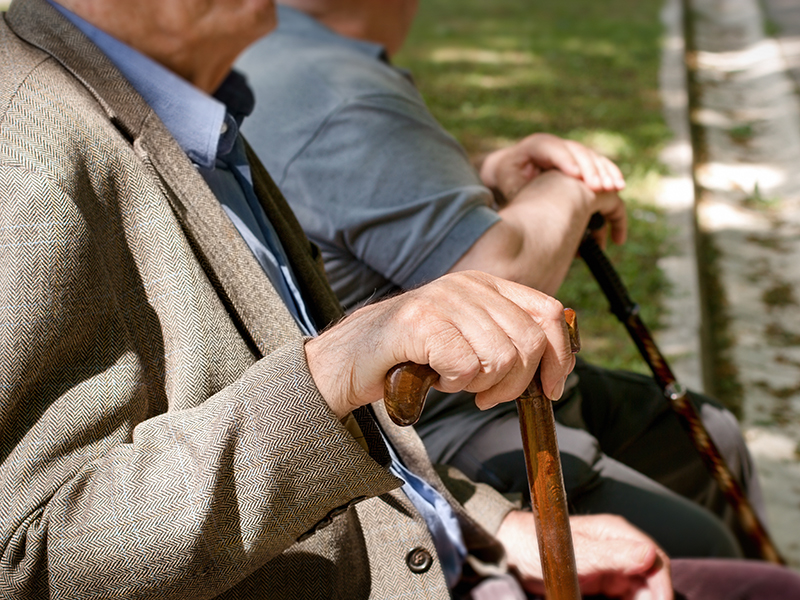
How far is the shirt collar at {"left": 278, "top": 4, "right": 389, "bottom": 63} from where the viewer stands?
2.47 m

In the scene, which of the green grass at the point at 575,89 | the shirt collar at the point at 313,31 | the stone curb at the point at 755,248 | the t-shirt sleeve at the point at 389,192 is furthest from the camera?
the green grass at the point at 575,89

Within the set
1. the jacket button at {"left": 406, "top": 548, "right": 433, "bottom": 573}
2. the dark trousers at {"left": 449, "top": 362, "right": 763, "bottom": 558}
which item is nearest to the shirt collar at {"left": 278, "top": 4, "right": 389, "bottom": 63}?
the dark trousers at {"left": 449, "top": 362, "right": 763, "bottom": 558}

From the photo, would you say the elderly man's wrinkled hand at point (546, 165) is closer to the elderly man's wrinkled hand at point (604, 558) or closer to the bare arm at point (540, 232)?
the bare arm at point (540, 232)

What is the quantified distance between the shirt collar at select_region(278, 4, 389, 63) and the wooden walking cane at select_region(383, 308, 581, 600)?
1542 mm

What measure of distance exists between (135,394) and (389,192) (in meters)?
0.94

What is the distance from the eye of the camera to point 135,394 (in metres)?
1.21

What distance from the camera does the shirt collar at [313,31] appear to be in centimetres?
247

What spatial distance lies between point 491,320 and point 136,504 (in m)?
0.54

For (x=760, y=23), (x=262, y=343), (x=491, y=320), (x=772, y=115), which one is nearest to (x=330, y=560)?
(x=262, y=343)

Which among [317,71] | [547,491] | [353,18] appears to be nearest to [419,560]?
[547,491]

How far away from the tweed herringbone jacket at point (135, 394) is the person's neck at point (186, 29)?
22 centimetres

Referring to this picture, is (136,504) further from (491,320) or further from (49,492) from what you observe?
(491,320)

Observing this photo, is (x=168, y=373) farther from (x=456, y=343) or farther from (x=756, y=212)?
(x=756, y=212)

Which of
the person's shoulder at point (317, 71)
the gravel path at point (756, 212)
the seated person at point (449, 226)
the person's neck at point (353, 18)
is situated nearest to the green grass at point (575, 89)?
the gravel path at point (756, 212)
